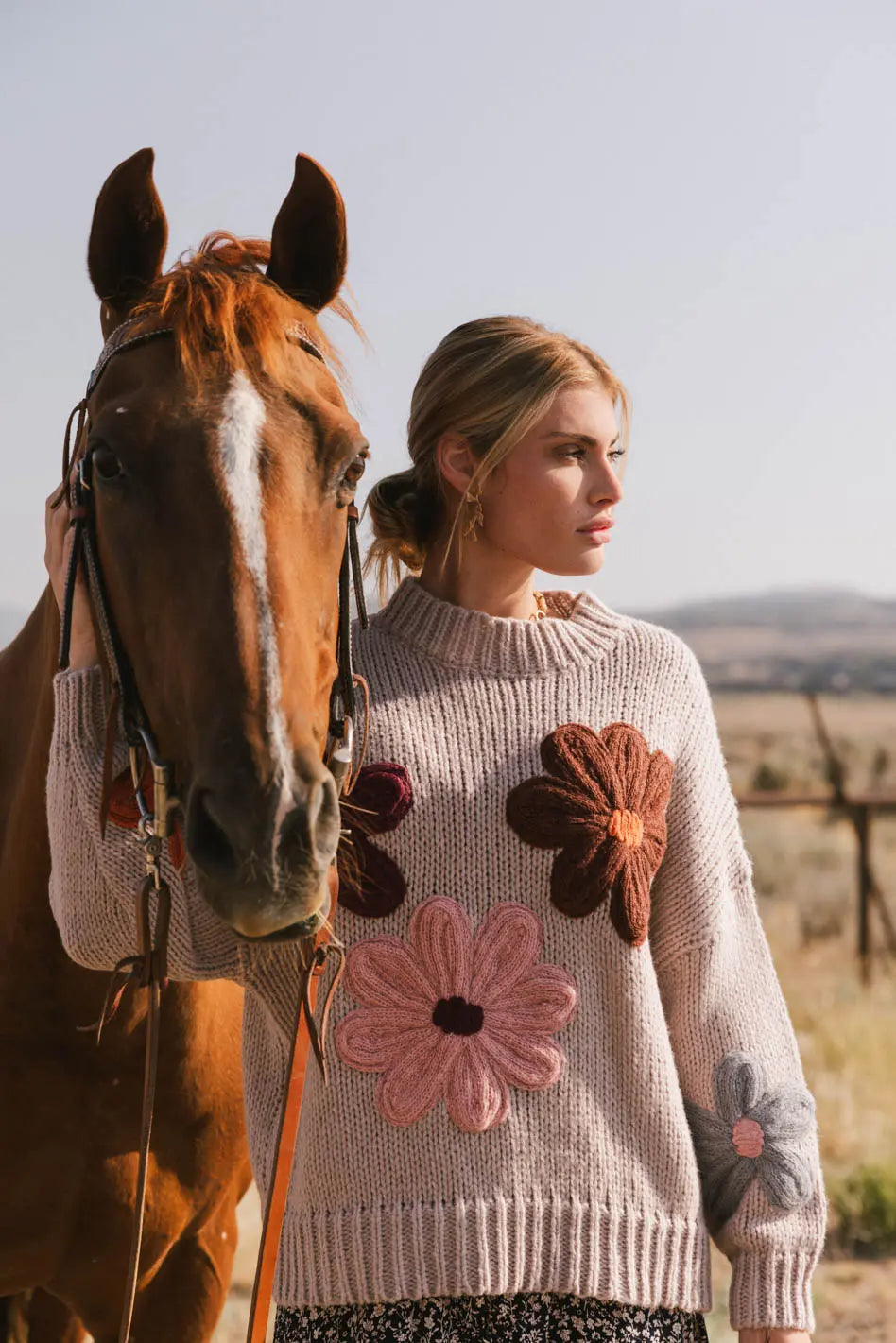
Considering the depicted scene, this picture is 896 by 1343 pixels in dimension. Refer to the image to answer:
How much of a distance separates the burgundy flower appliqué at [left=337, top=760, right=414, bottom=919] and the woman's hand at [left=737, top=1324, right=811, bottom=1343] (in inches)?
30.7

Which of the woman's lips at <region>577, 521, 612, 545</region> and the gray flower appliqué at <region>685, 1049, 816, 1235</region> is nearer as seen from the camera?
the gray flower appliqué at <region>685, 1049, 816, 1235</region>

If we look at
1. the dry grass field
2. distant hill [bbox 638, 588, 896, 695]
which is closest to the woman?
the dry grass field

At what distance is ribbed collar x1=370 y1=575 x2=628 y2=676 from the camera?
2.11m

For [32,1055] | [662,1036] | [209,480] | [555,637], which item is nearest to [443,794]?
[555,637]

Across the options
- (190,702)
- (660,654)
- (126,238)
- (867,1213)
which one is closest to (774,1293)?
(660,654)

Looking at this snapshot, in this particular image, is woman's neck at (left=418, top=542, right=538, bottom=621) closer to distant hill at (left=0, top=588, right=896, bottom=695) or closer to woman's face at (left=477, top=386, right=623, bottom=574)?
woman's face at (left=477, top=386, right=623, bottom=574)

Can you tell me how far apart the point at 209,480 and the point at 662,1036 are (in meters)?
1.02

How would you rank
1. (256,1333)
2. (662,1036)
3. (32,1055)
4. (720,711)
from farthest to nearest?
(720,711), (32,1055), (662,1036), (256,1333)

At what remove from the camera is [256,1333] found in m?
1.84

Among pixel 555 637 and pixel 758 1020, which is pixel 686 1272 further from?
pixel 555 637

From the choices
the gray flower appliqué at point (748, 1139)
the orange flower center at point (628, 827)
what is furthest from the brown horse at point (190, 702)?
the gray flower appliqué at point (748, 1139)

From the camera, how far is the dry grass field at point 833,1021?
15.3 feet

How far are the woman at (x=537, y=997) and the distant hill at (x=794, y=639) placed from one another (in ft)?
117

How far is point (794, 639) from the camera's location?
5575 cm
